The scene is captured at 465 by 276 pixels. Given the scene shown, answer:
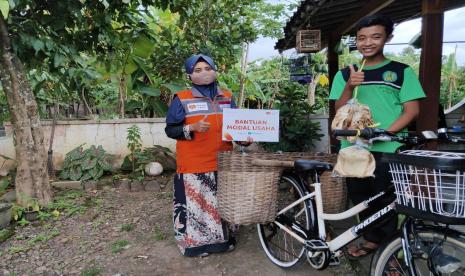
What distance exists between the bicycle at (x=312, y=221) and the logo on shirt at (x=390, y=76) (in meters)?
0.47

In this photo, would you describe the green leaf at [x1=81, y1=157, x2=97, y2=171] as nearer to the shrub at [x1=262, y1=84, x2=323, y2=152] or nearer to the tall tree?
the tall tree

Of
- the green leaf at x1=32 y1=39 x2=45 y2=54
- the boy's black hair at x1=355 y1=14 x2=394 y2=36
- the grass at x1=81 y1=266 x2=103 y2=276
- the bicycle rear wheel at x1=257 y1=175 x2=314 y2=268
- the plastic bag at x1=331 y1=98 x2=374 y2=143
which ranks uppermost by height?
the green leaf at x1=32 y1=39 x2=45 y2=54

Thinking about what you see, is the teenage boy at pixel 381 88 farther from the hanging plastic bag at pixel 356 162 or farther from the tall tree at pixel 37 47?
the tall tree at pixel 37 47

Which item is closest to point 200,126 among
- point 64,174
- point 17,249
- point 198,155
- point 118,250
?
point 198,155

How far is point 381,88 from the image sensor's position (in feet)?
7.38

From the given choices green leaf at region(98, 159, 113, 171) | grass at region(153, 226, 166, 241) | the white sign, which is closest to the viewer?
the white sign

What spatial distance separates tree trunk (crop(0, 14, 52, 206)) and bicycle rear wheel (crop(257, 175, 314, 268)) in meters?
2.88

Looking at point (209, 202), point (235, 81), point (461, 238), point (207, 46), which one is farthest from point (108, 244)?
point (235, 81)

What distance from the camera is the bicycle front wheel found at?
166 centimetres

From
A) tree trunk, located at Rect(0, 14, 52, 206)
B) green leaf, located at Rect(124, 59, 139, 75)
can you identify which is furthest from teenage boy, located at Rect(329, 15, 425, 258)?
tree trunk, located at Rect(0, 14, 52, 206)

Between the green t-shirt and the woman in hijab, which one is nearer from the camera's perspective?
the green t-shirt

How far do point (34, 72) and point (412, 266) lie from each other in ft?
18.8

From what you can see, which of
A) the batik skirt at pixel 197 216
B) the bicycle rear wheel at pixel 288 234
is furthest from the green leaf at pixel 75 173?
the bicycle rear wheel at pixel 288 234

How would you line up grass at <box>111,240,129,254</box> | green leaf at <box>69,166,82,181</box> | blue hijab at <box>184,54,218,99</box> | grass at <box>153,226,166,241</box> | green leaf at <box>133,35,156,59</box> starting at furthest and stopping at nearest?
green leaf at <box>69,166,82,181</box>
green leaf at <box>133,35,156,59</box>
grass at <box>153,226,166,241</box>
grass at <box>111,240,129,254</box>
blue hijab at <box>184,54,218,99</box>
